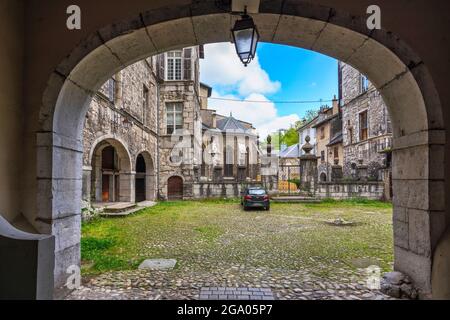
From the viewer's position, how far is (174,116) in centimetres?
1764

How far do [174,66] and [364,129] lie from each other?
44.4ft

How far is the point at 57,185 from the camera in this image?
308 centimetres

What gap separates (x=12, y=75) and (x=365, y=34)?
3922 millimetres

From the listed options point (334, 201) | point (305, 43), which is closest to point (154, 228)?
point (305, 43)

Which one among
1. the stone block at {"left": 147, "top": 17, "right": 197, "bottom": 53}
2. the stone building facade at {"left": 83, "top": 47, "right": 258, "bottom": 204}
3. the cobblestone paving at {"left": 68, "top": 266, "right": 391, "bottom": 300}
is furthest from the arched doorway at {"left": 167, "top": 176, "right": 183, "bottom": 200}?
the stone block at {"left": 147, "top": 17, "right": 197, "bottom": 53}

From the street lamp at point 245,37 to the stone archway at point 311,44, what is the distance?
35cm

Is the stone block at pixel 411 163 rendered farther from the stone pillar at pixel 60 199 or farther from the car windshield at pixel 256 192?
the car windshield at pixel 256 192

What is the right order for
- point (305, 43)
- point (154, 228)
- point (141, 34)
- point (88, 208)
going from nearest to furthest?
point (141, 34) → point (305, 43) → point (154, 228) → point (88, 208)

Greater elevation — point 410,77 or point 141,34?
point 141,34

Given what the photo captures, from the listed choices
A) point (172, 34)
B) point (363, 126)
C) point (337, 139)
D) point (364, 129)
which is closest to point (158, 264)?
point (172, 34)

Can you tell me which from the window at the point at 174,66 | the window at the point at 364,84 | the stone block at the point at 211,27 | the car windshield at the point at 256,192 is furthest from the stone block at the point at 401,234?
the window at the point at 364,84

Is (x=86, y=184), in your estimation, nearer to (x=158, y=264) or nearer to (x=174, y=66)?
(x=158, y=264)

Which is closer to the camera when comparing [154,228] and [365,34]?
[365,34]

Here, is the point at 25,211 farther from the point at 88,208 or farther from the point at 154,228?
the point at 88,208
